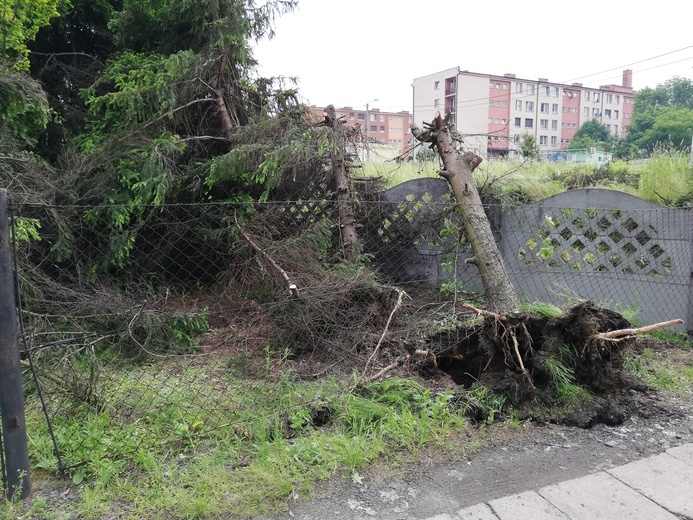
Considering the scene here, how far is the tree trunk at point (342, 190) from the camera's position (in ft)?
15.5

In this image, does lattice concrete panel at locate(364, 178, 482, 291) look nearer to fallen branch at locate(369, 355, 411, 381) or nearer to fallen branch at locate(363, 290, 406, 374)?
fallen branch at locate(363, 290, 406, 374)

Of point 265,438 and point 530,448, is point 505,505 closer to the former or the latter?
point 530,448

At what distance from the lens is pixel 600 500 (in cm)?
217

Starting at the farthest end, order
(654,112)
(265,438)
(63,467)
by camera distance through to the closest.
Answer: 1. (654,112)
2. (265,438)
3. (63,467)

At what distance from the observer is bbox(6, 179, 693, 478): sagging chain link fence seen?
2.86 meters

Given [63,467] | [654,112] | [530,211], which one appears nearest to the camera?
[63,467]

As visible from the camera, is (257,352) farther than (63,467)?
Yes

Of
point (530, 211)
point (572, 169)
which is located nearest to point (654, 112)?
point (572, 169)

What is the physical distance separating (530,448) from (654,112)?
7501 centimetres

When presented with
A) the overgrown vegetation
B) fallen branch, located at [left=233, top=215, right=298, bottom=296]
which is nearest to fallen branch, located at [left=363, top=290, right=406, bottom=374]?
the overgrown vegetation

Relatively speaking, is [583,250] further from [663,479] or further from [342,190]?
[663,479]

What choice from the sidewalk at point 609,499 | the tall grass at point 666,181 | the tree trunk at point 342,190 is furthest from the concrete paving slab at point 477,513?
the tall grass at point 666,181

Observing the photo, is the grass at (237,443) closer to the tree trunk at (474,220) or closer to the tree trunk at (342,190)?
the tree trunk at (474,220)

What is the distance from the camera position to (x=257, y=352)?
378cm
